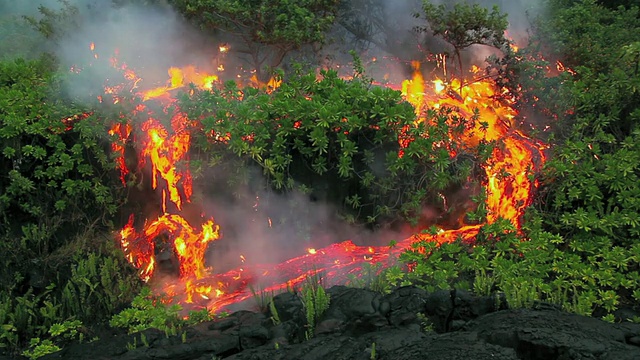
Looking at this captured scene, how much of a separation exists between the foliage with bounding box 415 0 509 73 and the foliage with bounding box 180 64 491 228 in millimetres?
1781

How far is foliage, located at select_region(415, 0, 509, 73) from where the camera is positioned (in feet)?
27.3

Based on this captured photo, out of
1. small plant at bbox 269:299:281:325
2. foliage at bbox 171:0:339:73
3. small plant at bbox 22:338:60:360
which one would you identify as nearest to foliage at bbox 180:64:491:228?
foliage at bbox 171:0:339:73

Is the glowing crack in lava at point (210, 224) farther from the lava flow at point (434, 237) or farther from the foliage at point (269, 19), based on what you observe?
the foliage at point (269, 19)

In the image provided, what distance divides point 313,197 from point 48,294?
143 inches

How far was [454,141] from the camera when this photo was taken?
7.42 metres

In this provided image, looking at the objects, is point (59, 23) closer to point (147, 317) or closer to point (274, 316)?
point (147, 317)

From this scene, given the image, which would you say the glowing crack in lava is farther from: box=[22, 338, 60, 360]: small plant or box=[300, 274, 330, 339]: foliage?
box=[22, 338, 60, 360]: small plant

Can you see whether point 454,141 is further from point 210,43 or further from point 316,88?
point 210,43

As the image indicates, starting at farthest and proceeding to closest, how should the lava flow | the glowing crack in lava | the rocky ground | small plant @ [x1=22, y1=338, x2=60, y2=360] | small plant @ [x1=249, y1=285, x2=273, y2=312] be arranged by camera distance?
the glowing crack in lava → the lava flow → small plant @ [x1=249, y1=285, x2=273, y2=312] → small plant @ [x1=22, y1=338, x2=60, y2=360] → the rocky ground

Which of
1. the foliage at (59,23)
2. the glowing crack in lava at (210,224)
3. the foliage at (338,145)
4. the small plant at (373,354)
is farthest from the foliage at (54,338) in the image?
the foliage at (59,23)

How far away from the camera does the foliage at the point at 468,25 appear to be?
831 centimetres

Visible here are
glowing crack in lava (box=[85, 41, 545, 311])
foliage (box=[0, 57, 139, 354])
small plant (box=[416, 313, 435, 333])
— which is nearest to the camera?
small plant (box=[416, 313, 435, 333])

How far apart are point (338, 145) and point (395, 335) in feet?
9.45

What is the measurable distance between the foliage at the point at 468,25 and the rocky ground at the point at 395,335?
4.62 m
